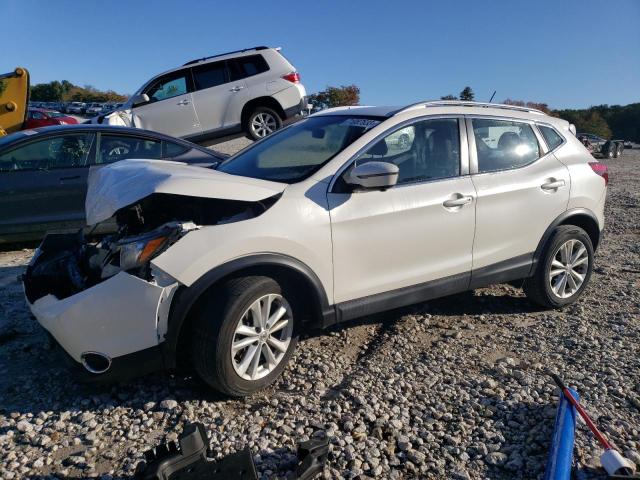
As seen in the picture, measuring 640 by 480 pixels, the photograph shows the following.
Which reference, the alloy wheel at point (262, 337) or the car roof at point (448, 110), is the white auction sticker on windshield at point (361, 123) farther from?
the alloy wheel at point (262, 337)

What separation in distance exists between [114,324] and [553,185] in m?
3.58

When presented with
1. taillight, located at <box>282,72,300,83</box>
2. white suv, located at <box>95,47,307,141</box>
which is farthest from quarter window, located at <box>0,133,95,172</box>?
taillight, located at <box>282,72,300,83</box>

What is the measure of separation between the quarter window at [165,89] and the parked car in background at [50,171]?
4340 millimetres

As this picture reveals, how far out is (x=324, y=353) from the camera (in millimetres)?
3777

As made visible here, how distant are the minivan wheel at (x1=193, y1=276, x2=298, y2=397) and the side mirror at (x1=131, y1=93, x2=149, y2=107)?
8.22m

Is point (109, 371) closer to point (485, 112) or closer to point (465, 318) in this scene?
point (465, 318)

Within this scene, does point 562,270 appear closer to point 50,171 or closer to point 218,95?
point 50,171

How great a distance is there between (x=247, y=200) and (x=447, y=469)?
1.79 metres

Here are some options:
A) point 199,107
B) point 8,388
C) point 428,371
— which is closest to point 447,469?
point 428,371

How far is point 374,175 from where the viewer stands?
3.26 m

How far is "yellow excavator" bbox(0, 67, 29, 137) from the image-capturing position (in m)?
10.9

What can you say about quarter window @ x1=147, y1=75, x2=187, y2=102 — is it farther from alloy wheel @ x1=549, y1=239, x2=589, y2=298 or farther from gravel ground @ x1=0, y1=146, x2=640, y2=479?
alloy wheel @ x1=549, y1=239, x2=589, y2=298

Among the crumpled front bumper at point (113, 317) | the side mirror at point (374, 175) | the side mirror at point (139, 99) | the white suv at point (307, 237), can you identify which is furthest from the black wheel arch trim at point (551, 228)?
the side mirror at point (139, 99)

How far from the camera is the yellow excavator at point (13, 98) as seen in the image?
428 inches
